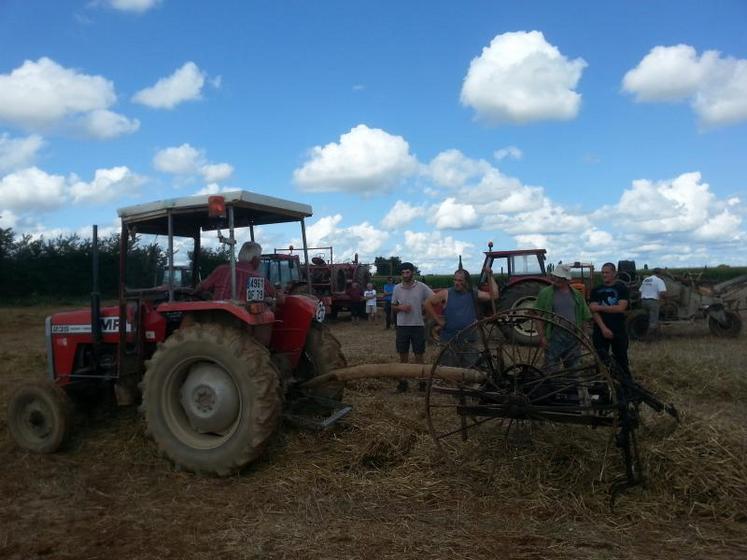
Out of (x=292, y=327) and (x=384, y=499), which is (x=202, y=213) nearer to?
(x=292, y=327)

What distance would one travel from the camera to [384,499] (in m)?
3.84

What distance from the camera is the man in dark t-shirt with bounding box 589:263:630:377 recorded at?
6.14 m

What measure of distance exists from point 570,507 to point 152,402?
3044mm

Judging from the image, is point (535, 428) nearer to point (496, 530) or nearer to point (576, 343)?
point (576, 343)

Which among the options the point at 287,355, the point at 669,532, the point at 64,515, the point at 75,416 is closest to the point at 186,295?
the point at 287,355

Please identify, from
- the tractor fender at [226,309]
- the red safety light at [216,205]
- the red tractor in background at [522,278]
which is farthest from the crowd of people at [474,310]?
the red tractor in background at [522,278]

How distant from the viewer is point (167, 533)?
3.45 metres

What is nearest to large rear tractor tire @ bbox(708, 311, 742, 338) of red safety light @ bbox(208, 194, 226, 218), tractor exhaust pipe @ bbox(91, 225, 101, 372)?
red safety light @ bbox(208, 194, 226, 218)

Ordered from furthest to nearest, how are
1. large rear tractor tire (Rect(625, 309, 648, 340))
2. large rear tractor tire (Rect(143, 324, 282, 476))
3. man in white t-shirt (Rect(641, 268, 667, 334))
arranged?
1. large rear tractor tire (Rect(625, 309, 648, 340))
2. man in white t-shirt (Rect(641, 268, 667, 334))
3. large rear tractor tire (Rect(143, 324, 282, 476))

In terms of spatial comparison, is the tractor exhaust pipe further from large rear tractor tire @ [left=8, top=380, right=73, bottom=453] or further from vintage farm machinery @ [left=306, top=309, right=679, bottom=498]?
vintage farm machinery @ [left=306, top=309, right=679, bottom=498]

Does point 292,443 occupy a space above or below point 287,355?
below

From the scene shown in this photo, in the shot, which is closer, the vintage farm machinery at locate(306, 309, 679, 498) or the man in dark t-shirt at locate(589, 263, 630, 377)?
the vintage farm machinery at locate(306, 309, 679, 498)

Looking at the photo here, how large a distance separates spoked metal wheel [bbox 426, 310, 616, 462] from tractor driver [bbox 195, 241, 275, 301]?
63.7 inches

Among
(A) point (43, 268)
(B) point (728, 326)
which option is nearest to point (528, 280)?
(B) point (728, 326)
